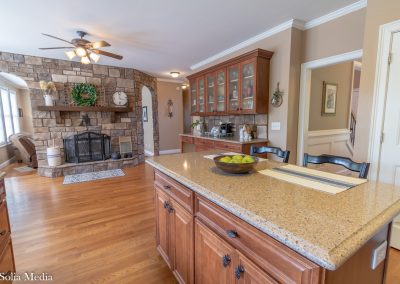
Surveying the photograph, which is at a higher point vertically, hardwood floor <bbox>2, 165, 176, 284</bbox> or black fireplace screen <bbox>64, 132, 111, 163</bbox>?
black fireplace screen <bbox>64, 132, 111, 163</bbox>

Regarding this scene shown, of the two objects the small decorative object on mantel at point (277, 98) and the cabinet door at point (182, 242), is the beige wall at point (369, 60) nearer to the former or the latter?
the small decorative object on mantel at point (277, 98)

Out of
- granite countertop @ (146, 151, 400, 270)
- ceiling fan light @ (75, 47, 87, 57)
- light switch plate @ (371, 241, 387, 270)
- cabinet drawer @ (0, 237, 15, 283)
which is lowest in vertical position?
cabinet drawer @ (0, 237, 15, 283)

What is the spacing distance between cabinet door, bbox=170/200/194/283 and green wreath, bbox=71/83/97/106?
4.31m

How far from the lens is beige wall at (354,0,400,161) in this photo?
1910mm

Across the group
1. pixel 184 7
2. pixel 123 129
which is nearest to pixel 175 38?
pixel 184 7

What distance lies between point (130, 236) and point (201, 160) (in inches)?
48.7

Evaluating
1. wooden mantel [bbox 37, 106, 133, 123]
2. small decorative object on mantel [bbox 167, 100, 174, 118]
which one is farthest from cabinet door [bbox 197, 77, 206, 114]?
small decorative object on mantel [bbox 167, 100, 174, 118]

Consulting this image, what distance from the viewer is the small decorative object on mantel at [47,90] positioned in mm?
4449

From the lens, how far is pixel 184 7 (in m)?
2.51

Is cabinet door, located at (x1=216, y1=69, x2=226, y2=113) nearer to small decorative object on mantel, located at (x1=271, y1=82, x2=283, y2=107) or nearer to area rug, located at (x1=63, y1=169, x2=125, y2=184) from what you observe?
small decorative object on mantel, located at (x1=271, y1=82, x2=283, y2=107)

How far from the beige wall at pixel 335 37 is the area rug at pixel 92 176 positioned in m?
4.25

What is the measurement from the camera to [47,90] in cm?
448

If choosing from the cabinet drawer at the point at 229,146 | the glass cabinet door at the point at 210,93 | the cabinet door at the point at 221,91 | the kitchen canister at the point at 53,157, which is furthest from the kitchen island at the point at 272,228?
the kitchen canister at the point at 53,157

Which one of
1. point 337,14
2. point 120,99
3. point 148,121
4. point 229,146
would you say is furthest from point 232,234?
point 148,121
